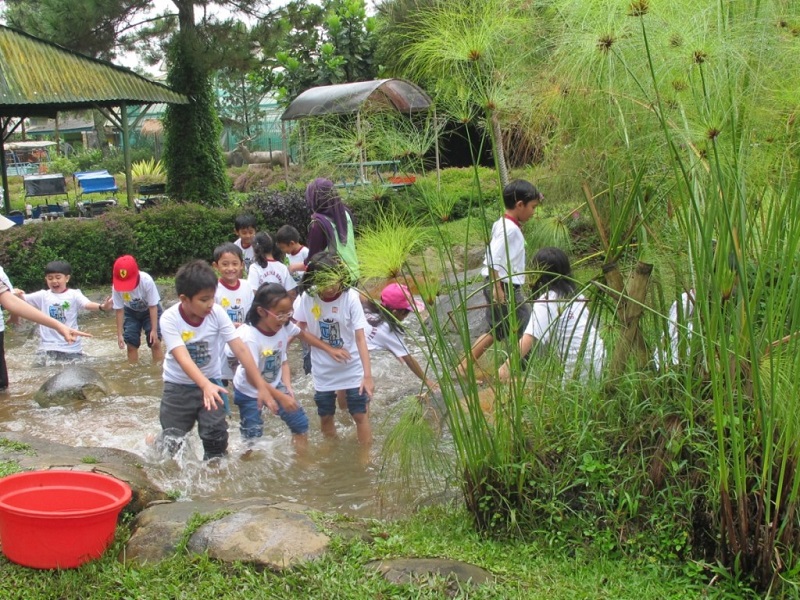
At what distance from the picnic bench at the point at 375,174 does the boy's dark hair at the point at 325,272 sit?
469 mm

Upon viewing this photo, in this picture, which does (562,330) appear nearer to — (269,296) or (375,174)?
(375,174)

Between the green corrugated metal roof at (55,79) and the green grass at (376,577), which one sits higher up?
the green corrugated metal roof at (55,79)

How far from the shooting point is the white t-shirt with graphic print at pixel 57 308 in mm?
7660

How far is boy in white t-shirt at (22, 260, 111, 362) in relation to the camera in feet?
25.1

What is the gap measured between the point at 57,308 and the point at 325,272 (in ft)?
13.4

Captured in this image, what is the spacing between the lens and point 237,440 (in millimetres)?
5934

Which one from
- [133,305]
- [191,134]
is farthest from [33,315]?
[191,134]

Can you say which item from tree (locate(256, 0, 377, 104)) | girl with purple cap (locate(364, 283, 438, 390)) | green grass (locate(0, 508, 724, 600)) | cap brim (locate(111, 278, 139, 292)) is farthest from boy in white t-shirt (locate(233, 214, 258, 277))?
tree (locate(256, 0, 377, 104))

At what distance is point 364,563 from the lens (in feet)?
11.0

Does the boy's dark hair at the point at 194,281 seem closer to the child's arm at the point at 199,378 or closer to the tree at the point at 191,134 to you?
the child's arm at the point at 199,378

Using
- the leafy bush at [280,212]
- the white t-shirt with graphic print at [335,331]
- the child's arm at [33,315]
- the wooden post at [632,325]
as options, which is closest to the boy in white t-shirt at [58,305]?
the child's arm at [33,315]

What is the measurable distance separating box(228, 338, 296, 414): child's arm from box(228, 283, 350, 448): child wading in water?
7cm

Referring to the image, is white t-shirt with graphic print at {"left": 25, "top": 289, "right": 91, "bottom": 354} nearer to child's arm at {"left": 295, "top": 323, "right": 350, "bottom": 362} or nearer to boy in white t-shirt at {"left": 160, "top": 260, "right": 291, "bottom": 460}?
boy in white t-shirt at {"left": 160, "top": 260, "right": 291, "bottom": 460}

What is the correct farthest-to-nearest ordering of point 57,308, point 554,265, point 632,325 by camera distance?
point 57,308, point 554,265, point 632,325
